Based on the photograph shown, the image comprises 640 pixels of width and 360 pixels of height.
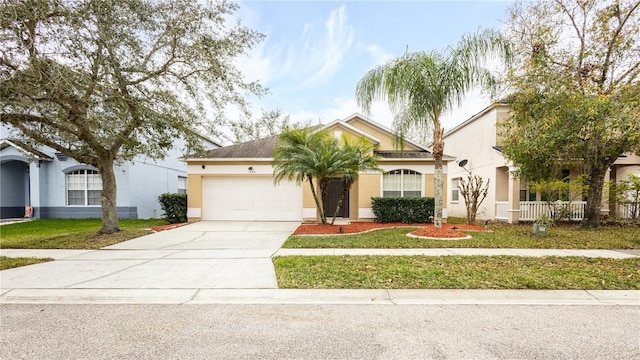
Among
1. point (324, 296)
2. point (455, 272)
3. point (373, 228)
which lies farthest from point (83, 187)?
point (455, 272)

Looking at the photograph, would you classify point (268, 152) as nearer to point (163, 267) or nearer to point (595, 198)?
point (163, 267)

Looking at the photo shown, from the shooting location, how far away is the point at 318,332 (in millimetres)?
3471

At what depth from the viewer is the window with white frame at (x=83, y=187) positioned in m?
16.1

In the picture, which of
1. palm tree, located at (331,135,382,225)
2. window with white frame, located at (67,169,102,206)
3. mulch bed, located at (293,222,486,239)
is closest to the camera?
mulch bed, located at (293,222,486,239)

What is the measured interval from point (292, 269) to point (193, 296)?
1893mm

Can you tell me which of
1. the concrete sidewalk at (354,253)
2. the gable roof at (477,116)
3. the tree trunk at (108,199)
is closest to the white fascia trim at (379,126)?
the gable roof at (477,116)

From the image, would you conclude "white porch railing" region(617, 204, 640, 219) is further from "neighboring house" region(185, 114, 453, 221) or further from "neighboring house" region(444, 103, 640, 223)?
"neighboring house" region(185, 114, 453, 221)

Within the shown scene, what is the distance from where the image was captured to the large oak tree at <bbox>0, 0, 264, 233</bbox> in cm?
711

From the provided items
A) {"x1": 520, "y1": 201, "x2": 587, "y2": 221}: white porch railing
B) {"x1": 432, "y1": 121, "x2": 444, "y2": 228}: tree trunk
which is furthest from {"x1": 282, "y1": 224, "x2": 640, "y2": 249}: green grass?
{"x1": 520, "y1": 201, "x2": 587, "y2": 221}: white porch railing

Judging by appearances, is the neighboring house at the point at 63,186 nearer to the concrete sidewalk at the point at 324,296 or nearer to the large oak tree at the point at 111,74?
the large oak tree at the point at 111,74

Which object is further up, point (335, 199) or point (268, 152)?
point (268, 152)

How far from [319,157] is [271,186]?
475 centimetres

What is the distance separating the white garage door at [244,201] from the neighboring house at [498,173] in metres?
9.93

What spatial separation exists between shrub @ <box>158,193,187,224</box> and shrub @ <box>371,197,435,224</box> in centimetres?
923
